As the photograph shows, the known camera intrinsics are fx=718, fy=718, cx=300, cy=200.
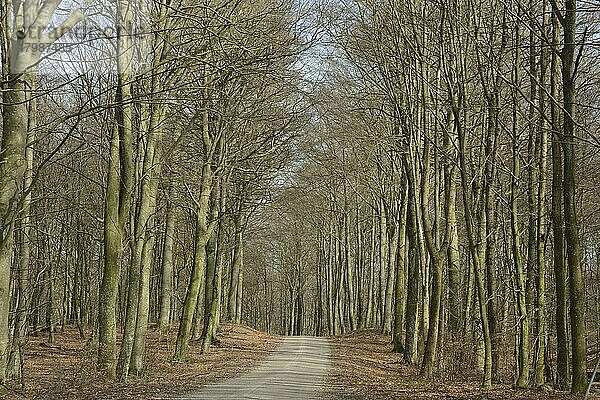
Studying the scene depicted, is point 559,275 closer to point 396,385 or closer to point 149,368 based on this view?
point 396,385

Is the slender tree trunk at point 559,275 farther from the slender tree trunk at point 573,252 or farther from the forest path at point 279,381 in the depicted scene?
the forest path at point 279,381

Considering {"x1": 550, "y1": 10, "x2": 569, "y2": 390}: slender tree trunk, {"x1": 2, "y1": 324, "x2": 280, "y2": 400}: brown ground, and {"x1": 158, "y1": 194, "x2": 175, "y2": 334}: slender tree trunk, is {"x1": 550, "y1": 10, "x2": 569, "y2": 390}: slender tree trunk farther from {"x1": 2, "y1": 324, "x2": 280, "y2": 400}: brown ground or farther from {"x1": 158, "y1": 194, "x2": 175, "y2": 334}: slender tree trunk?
{"x1": 158, "y1": 194, "x2": 175, "y2": 334}: slender tree trunk

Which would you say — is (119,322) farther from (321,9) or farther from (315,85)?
(321,9)

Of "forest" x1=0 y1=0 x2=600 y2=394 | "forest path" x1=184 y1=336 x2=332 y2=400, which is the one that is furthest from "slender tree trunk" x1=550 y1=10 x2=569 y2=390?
"forest path" x1=184 y1=336 x2=332 y2=400

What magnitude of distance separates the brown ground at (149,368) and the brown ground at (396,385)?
10.2 ft

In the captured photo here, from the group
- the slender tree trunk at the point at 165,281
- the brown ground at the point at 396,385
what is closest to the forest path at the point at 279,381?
the brown ground at the point at 396,385

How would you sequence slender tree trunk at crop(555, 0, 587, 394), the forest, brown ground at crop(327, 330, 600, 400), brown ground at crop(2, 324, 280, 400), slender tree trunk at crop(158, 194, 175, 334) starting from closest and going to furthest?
the forest, slender tree trunk at crop(555, 0, 587, 394), brown ground at crop(2, 324, 280, 400), brown ground at crop(327, 330, 600, 400), slender tree trunk at crop(158, 194, 175, 334)

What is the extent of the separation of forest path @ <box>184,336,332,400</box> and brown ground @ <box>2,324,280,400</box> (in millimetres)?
593

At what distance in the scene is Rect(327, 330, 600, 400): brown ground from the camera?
1387 cm

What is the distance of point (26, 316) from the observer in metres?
14.0

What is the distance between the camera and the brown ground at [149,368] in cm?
1375

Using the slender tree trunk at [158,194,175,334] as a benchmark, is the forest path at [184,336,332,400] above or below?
below

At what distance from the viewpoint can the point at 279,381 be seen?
55.1ft

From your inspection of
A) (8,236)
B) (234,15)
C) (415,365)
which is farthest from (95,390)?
(415,365)
